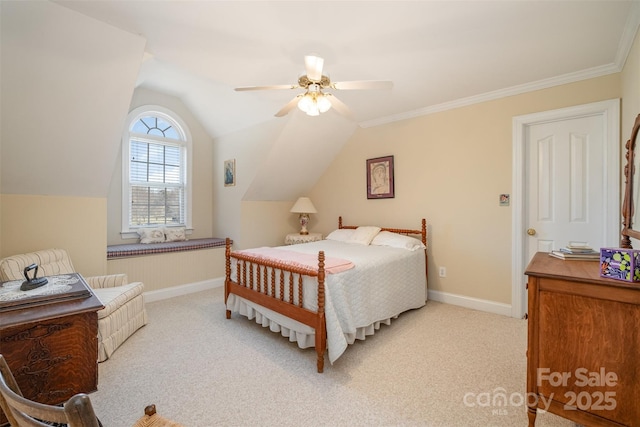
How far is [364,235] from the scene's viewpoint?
3.75m

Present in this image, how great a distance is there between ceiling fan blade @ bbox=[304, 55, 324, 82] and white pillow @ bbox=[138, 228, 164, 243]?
133 inches

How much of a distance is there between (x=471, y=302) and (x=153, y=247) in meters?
4.04

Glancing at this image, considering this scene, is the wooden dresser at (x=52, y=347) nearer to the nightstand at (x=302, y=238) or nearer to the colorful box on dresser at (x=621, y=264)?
the colorful box on dresser at (x=621, y=264)

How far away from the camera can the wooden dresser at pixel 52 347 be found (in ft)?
4.72

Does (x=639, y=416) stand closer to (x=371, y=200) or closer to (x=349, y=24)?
(x=349, y=24)

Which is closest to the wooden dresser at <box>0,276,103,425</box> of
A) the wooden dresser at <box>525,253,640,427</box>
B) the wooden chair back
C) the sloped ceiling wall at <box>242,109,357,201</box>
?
the wooden chair back

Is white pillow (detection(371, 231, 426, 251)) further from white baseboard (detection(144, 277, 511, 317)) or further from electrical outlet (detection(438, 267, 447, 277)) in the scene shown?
white baseboard (detection(144, 277, 511, 317))

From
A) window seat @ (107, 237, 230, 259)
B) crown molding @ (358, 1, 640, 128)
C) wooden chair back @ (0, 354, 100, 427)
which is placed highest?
crown molding @ (358, 1, 640, 128)

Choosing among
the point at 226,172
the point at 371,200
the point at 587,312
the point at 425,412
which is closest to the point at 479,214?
the point at 371,200

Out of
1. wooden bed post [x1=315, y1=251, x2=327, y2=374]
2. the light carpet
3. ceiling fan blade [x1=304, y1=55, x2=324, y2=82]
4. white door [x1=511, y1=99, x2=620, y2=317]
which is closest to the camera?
the light carpet

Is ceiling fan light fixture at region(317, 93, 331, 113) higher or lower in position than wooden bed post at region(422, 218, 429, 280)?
higher

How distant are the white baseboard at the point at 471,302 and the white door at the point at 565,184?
0.64 meters

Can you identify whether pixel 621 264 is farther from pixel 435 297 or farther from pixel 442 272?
pixel 435 297

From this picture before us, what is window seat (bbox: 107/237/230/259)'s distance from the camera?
3.43m
